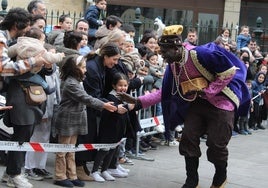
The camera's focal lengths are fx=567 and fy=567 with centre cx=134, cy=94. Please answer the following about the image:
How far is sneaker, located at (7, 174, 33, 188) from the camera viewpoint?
596 centimetres

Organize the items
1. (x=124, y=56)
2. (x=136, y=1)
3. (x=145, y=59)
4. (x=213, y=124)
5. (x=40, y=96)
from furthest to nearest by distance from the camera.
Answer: (x=136, y=1) → (x=145, y=59) → (x=124, y=56) → (x=213, y=124) → (x=40, y=96)

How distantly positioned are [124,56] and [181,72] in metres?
1.47

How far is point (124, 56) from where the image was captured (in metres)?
7.66

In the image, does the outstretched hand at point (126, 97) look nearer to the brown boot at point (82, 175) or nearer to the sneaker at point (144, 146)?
the brown boot at point (82, 175)

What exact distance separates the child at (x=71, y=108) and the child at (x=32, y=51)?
0.39 meters

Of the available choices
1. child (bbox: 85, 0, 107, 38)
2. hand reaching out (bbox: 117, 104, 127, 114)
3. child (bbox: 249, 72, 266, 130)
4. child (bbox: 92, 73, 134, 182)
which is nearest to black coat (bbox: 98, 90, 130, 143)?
child (bbox: 92, 73, 134, 182)

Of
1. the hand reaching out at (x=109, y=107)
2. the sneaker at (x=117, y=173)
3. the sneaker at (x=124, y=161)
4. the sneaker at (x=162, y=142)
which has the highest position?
the hand reaching out at (x=109, y=107)

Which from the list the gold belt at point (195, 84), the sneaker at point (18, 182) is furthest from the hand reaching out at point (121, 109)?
the sneaker at point (18, 182)

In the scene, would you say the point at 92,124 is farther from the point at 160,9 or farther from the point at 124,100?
the point at 160,9

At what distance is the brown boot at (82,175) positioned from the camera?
22.1ft

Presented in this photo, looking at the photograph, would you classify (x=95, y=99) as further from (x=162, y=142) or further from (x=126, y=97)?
(x=162, y=142)

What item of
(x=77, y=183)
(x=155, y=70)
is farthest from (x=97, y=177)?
(x=155, y=70)

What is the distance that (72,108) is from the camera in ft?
20.8

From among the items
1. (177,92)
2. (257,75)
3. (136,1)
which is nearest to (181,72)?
(177,92)
